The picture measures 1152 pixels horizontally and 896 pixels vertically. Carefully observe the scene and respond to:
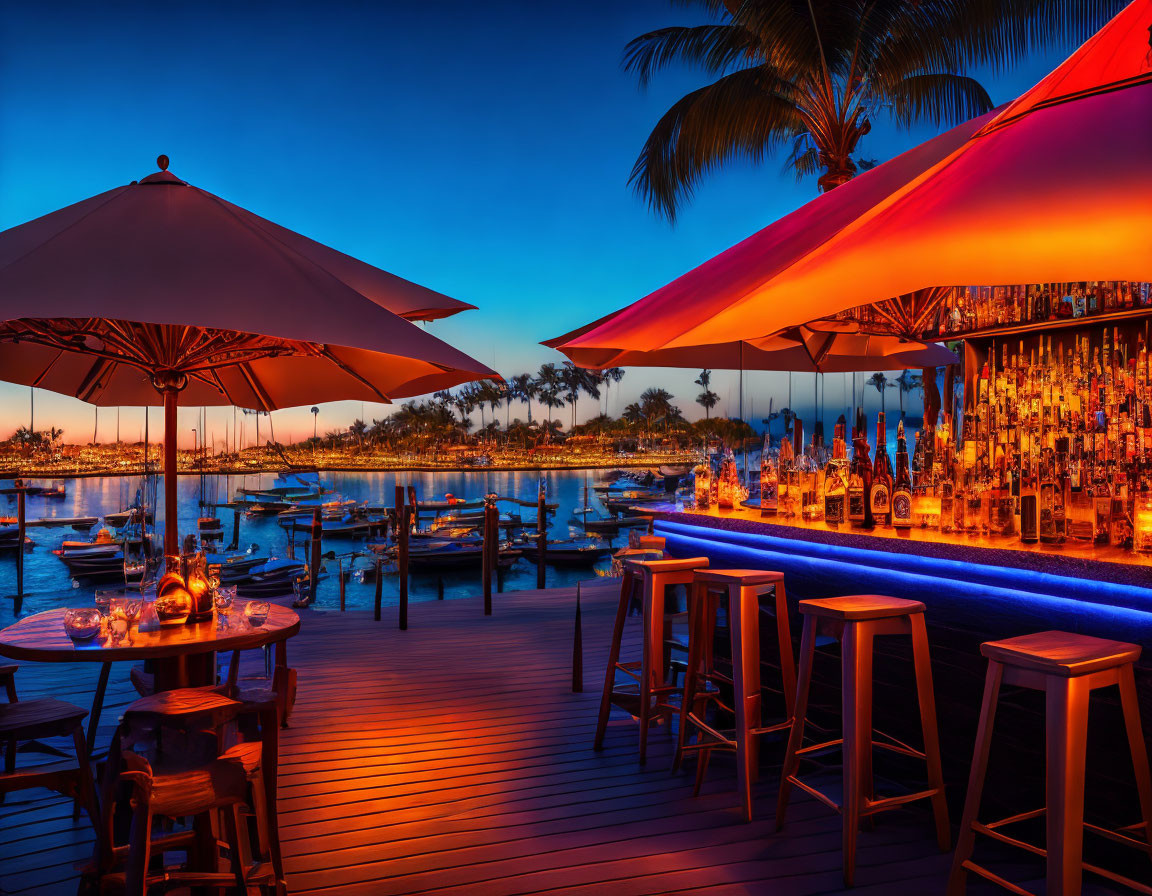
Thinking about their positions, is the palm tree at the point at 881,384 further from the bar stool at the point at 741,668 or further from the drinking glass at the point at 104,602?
the drinking glass at the point at 104,602

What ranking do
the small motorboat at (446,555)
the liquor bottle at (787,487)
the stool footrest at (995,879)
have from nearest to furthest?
the stool footrest at (995,879), the liquor bottle at (787,487), the small motorboat at (446,555)

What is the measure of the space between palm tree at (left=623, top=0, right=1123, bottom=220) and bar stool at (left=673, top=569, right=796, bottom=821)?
15.7 ft

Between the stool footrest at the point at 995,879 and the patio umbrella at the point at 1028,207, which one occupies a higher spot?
the patio umbrella at the point at 1028,207

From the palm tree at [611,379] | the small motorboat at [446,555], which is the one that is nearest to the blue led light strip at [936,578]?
the small motorboat at [446,555]

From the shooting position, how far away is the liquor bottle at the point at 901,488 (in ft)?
12.0

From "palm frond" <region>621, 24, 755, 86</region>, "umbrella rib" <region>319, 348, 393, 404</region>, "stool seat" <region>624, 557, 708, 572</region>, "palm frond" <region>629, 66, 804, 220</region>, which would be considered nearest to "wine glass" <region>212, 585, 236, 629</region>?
"umbrella rib" <region>319, 348, 393, 404</region>

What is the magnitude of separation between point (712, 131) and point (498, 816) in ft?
28.1

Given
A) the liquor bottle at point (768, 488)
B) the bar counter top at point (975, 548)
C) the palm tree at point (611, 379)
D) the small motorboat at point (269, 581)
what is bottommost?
the small motorboat at point (269, 581)

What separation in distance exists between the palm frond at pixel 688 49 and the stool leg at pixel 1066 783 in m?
9.37

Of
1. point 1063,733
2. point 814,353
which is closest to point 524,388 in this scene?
→ point 814,353

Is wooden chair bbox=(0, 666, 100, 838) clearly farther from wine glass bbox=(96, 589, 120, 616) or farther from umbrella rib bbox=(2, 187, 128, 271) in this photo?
umbrella rib bbox=(2, 187, 128, 271)

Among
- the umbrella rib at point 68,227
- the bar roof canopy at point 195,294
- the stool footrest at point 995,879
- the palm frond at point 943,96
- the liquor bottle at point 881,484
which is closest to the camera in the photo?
the stool footrest at point 995,879

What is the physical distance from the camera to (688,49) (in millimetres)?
9547

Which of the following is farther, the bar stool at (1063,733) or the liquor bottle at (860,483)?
the liquor bottle at (860,483)
